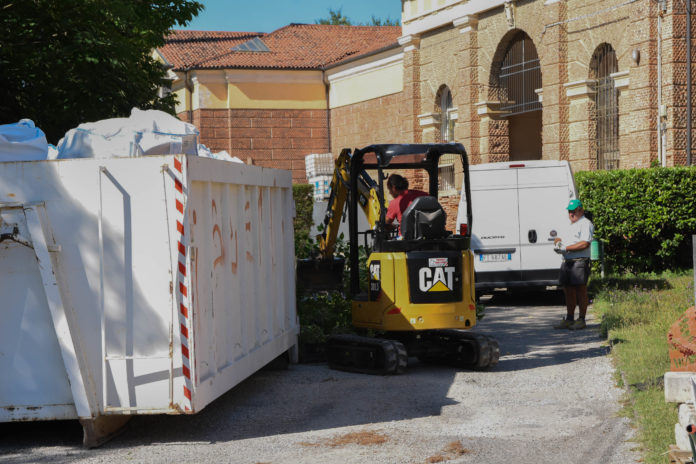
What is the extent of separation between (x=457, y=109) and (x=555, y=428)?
1016 inches

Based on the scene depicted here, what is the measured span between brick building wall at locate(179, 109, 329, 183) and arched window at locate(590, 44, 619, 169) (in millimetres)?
21457

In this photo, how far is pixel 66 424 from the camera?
916 centimetres

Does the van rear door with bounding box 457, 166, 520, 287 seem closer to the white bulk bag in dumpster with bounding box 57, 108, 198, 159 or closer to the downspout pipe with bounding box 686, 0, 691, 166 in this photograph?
the downspout pipe with bounding box 686, 0, 691, 166

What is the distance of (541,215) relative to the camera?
60.1 feet

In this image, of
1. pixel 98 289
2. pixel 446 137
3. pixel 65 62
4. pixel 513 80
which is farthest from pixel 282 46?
pixel 98 289

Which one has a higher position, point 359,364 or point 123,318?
point 123,318

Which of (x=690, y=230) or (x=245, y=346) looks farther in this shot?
(x=690, y=230)

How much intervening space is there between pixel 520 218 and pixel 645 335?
583 centimetres

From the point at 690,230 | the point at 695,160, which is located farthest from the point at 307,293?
the point at 695,160

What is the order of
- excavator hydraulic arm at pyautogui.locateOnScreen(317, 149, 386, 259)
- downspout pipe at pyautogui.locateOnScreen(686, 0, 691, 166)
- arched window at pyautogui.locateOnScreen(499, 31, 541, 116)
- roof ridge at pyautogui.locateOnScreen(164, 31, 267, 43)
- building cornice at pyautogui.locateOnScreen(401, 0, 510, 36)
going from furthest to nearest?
roof ridge at pyautogui.locateOnScreen(164, 31, 267, 43)
building cornice at pyautogui.locateOnScreen(401, 0, 510, 36)
arched window at pyautogui.locateOnScreen(499, 31, 541, 116)
downspout pipe at pyautogui.locateOnScreen(686, 0, 691, 166)
excavator hydraulic arm at pyautogui.locateOnScreen(317, 149, 386, 259)

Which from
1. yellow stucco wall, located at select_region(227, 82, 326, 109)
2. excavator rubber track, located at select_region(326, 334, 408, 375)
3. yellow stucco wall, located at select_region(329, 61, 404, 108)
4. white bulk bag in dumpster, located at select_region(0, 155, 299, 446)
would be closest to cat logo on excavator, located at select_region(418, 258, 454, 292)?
excavator rubber track, located at select_region(326, 334, 408, 375)

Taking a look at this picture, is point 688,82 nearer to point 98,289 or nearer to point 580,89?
point 580,89

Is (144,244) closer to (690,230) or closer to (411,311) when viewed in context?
(411,311)

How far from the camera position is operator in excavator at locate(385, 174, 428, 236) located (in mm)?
12312
